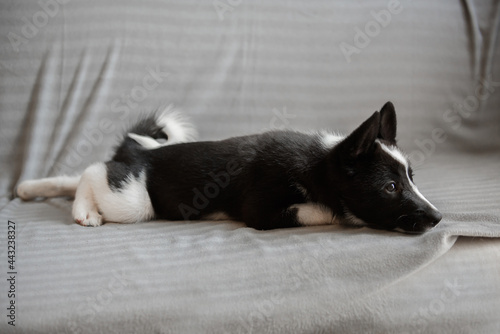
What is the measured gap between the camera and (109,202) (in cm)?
193

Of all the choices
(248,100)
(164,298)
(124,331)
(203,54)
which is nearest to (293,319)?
(164,298)

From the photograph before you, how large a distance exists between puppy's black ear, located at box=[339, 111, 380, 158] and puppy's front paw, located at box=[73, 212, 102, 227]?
1020 millimetres

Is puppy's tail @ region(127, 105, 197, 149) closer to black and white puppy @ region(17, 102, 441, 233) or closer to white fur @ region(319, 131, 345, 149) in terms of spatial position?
black and white puppy @ region(17, 102, 441, 233)

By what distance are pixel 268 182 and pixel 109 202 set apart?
0.67m

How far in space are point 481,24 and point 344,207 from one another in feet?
5.03

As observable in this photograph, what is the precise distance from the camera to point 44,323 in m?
1.31

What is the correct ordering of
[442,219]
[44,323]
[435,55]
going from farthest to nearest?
1. [435,55]
2. [442,219]
3. [44,323]

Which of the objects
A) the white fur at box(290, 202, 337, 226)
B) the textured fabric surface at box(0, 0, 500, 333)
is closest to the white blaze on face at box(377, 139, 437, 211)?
the textured fabric surface at box(0, 0, 500, 333)

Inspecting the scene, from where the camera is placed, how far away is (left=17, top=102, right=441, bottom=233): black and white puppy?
1.68 metres

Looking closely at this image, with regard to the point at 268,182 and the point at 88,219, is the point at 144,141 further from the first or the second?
the point at 268,182

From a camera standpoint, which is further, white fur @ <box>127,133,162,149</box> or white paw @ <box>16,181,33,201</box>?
white paw @ <box>16,181,33,201</box>

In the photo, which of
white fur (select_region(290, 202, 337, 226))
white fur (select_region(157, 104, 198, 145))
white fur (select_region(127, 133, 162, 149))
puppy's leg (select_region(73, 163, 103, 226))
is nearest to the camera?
white fur (select_region(290, 202, 337, 226))

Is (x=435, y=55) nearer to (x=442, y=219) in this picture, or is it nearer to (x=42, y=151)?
(x=442, y=219)

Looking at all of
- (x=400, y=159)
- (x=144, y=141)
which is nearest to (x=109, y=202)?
(x=144, y=141)
